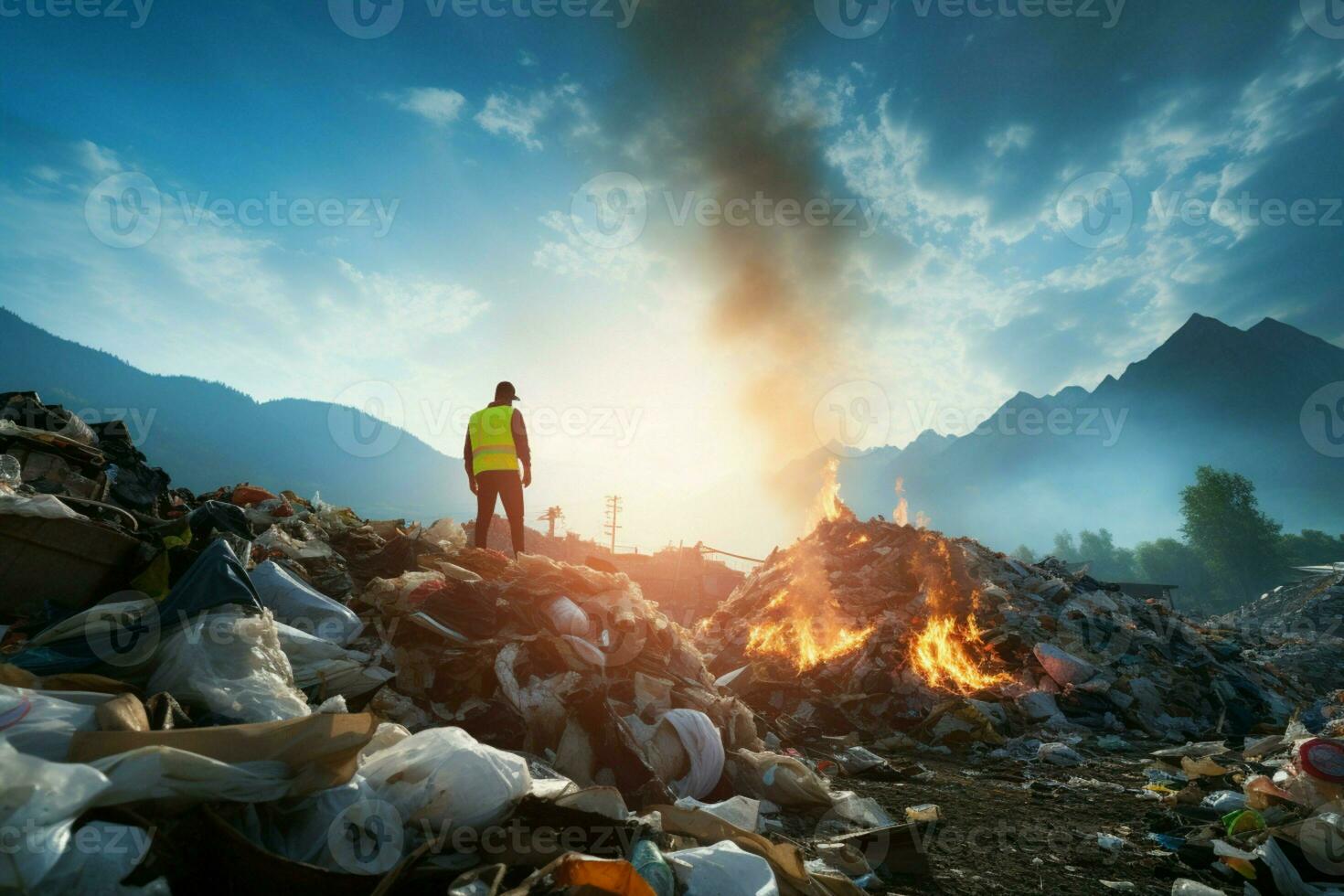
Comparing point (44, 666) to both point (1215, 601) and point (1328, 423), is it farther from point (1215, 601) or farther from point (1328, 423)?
point (1328, 423)

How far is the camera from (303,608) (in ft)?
14.8

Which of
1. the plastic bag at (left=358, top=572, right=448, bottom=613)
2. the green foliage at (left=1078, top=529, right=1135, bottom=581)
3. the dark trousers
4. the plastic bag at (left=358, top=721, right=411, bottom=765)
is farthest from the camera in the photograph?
the green foliage at (left=1078, top=529, right=1135, bottom=581)

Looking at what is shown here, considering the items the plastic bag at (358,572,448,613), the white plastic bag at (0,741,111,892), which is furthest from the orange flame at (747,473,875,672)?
the white plastic bag at (0,741,111,892)

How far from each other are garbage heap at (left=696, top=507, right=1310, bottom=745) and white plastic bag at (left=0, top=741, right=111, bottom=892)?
296 inches

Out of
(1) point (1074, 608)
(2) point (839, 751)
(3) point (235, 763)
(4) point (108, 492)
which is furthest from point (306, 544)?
(1) point (1074, 608)

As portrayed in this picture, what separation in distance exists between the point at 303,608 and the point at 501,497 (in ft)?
9.04

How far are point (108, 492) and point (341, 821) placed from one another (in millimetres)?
6502

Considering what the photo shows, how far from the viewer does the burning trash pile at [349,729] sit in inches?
72.0

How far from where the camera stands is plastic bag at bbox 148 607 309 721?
254 centimetres

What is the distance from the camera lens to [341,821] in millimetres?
2045

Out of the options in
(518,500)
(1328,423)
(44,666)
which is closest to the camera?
(44,666)
